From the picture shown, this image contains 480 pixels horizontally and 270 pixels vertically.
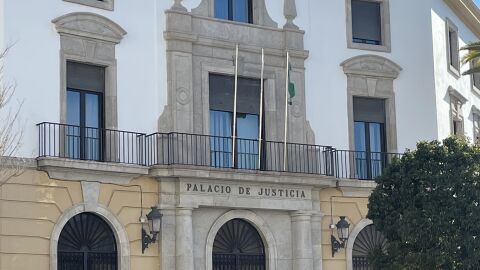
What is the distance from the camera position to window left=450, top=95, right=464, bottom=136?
32625 mm

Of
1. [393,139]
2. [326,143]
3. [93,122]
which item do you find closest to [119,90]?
[93,122]

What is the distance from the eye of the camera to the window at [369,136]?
29.5 meters

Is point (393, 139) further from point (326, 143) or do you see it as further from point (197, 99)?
Result: point (197, 99)

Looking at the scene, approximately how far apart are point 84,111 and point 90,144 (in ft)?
2.55

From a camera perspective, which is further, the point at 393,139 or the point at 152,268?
the point at 393,139

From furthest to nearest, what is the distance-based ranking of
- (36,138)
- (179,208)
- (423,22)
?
(423,22) < (179,208) < (36,138)

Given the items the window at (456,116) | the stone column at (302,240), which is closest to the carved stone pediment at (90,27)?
the stone column at (302,240)

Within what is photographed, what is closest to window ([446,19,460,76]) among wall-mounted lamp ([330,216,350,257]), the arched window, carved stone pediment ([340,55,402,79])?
carved stone pediment ([340,55,402,79])

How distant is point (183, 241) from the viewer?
1002 inches

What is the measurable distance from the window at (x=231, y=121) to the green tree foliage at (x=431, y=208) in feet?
11.2

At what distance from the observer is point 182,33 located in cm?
2647

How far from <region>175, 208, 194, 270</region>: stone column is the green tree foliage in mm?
4009

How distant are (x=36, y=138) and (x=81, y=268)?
Answer: 2964 mm

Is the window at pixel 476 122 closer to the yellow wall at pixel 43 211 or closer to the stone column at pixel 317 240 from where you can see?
the stone column at pixel 317 240
